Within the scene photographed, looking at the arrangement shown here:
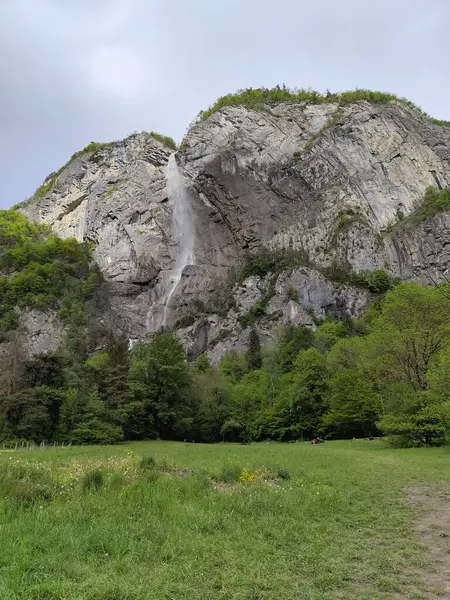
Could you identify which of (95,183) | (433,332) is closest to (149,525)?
(433,332)

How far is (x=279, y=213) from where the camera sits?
93.6 metres

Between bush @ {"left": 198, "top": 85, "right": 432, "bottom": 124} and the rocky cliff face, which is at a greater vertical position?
bush @ {"left": 198, "top": 85, "right": 432, "bottom": 124}

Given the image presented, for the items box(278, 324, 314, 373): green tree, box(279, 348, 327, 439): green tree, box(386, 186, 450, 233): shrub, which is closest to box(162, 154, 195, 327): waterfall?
box(278, 324, 314, 373): green tree

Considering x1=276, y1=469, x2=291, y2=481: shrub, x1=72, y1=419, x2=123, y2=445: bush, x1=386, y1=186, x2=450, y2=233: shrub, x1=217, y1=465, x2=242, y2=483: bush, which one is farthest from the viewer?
x1=386, y1=186, x2=450, y2=233: shrub

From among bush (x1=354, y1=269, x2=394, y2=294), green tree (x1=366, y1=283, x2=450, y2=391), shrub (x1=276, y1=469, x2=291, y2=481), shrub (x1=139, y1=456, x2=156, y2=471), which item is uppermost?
bush (x1=354, y1=269, x2=394, y2=294)

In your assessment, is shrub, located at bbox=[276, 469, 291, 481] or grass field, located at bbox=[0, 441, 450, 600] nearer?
grass field, located at bbox=[0, 441, 450, 600]

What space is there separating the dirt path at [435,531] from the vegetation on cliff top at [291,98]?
105527mm

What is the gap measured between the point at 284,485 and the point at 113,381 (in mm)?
35651

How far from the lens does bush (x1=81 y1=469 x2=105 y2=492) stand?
9.28 metres

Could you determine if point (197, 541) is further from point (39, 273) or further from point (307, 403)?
point (39, 273)

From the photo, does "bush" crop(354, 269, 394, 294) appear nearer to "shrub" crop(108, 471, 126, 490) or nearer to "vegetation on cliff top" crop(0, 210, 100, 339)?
"vegetation on cliff top" crop(0, 210, 100, 339)

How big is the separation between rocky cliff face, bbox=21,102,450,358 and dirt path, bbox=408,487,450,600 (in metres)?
68.0

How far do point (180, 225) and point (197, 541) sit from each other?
9704cm

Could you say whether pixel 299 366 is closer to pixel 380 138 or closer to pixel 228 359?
pixel 228 359
